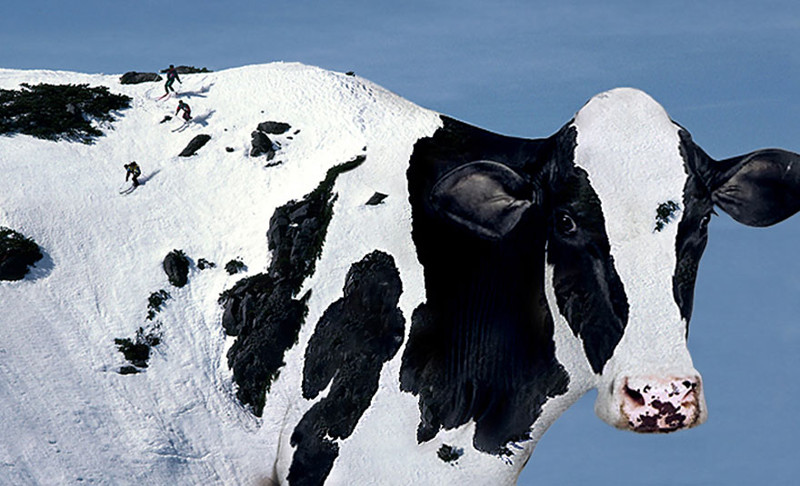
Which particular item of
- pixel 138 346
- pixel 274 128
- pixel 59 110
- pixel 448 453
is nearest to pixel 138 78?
pixel 59 110

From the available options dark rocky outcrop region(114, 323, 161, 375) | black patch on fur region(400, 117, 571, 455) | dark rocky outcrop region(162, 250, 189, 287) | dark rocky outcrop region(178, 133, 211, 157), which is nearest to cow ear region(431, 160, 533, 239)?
black patch on fur region(400, 117, 571, 455)

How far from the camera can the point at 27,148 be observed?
1052 cm

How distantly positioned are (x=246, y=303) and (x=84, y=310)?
1294 millimetres

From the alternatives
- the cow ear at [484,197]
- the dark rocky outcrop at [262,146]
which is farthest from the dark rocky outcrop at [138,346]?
the cow ear at [484,197]

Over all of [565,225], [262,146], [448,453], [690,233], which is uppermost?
[262,146]

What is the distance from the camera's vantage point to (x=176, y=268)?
9.98 metres

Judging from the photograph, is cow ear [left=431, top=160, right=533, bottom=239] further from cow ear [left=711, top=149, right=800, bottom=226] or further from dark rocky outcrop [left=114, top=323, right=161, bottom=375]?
dark rocky outcrop [left=114, top=323, right=161, bottom=375]

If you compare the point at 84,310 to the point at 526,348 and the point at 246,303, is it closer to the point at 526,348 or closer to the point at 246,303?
the point at 246,303

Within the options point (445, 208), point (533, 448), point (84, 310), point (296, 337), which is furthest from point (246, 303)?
point (533, 448)

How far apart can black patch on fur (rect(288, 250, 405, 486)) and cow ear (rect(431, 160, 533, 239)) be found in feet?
2.90

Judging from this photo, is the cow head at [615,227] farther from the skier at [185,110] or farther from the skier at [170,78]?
the skier at [170,78]

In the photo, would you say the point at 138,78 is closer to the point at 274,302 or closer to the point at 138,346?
the point at 138,346

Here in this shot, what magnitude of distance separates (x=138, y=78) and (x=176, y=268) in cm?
231

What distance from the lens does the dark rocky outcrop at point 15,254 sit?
9805mm
